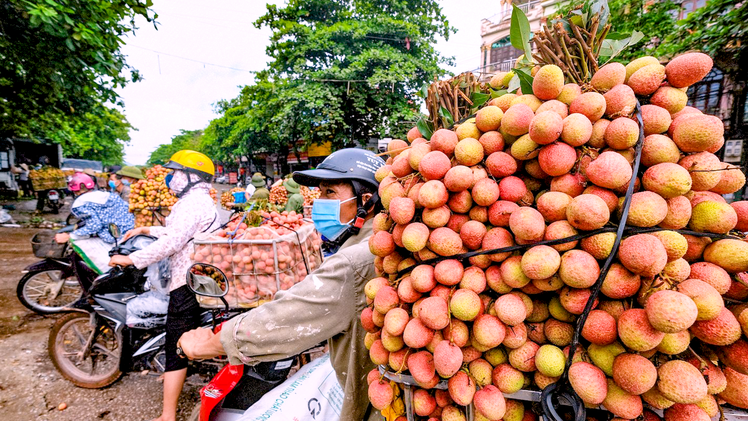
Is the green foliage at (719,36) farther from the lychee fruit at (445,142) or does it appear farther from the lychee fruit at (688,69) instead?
the lychee fruit at (445,142)

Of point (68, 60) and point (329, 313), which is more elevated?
point (68, 60)

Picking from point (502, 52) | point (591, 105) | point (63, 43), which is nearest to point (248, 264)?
point (591, 105)

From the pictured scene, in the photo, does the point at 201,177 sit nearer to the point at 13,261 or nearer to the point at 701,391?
the point at 701,391

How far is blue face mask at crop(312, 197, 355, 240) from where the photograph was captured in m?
1.92

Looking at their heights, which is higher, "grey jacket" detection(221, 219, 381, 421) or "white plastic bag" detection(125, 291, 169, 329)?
"grey jacket" detection(221, 219, 381, 421)

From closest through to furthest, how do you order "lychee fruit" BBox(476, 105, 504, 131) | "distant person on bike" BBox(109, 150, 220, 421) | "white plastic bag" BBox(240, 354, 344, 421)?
"lychee fruit" BBox(476, 105, 504, 131)
"white plastic bag" BBox(240, 354, 344, 421)
"distant person on bike" BBox(109, 150, 220, 421)

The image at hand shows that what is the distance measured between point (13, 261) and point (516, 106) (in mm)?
10295

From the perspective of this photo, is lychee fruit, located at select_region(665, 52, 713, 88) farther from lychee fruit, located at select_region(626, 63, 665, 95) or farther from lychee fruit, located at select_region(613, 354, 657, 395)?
lychee fruit, located at select_region(613, 354, 657, 395)

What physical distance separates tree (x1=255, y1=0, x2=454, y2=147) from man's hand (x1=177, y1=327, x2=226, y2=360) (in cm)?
1049

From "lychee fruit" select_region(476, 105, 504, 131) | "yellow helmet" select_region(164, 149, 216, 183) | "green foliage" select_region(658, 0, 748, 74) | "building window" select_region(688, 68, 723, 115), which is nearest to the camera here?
"lychee fruit" select_region(476, 105, 504, 131)

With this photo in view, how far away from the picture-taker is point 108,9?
538 centimetres

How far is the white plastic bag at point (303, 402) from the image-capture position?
183 cm

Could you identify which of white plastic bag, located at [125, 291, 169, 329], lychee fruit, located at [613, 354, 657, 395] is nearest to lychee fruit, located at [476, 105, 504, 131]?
lychee fruit, located at [613, 354, 657, 395]

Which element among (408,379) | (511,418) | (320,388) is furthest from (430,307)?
(320,388)
